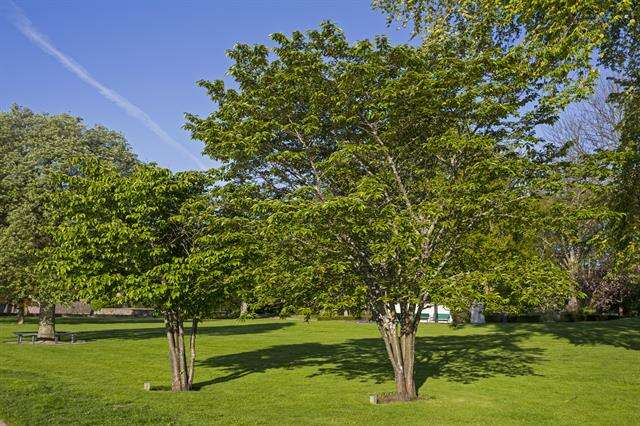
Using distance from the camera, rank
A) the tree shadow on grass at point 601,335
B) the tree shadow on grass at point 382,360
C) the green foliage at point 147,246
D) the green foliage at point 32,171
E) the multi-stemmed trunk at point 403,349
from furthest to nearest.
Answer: the green foliage at point 32,171 → the tree shadow on grass at point 601,335 → the tree shadow on grass at point 382,360 → the green foliage at point 147,246 → the multi-stemmed trunk at point 403,349

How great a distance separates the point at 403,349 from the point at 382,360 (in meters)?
9.09

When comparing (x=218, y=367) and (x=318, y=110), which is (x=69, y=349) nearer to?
(x=218, y=367)

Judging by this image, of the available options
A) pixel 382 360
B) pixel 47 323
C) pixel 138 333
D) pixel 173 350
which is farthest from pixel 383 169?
pixel 138 333

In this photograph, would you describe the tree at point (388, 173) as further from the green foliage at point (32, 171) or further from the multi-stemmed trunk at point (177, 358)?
the green foliage at point (32, 171)

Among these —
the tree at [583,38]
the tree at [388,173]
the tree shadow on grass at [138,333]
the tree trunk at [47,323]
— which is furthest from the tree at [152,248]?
the tree shadow on grass at [138,333]

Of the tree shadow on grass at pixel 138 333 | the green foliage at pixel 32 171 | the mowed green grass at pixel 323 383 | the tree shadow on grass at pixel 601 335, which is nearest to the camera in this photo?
the mowed green grass at pixel 323 383

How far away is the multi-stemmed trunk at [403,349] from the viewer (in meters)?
14.1

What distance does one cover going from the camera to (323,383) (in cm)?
1738

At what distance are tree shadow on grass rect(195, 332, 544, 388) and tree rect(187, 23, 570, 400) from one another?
4.93 metres

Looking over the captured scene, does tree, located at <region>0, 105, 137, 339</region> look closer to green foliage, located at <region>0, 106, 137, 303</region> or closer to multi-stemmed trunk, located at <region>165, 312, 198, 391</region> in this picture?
green foliage, located at <region>0, 106, 137, 303</region>

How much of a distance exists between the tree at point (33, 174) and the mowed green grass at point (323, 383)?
10.7 feet

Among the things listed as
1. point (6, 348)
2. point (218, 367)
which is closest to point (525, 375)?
point (218, 367)

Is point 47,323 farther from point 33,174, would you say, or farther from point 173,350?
point 173,350


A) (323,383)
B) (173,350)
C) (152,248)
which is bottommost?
(323,383)
